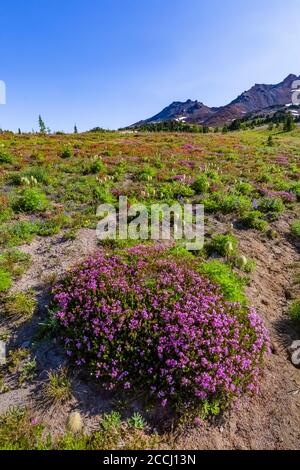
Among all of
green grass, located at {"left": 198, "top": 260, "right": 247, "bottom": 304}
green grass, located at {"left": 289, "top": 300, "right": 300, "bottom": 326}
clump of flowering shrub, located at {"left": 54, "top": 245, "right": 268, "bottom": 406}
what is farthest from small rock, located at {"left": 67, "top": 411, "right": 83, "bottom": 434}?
green grass, located at {"left": 289, "top": 300, "right": 300, "bottom": 326}

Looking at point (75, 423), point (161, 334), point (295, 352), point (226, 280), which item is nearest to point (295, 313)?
point (295, 352)

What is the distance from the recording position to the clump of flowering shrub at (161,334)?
560 centimetres

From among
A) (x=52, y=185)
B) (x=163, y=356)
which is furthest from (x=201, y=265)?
(x=52, y=185)

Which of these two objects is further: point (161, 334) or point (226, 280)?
point (226, 280)

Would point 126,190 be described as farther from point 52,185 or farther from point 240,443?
point 240,443

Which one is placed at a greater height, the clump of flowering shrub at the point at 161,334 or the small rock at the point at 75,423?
the clump of flowering shrub at the point at 161,334

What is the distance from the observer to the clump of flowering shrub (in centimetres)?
560

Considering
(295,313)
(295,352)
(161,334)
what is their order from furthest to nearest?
(295,313) < (295,352) < (161,334)

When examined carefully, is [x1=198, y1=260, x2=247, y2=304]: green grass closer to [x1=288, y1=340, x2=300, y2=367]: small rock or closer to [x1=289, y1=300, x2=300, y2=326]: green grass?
[x1=289, y1=300, x2=300, y2=326]: green grass

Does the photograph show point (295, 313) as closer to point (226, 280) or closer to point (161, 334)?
point (226, 280)

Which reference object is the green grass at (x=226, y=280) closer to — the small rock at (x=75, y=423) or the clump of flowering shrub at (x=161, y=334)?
the clump of flowering shrub at (x=161, y=334)

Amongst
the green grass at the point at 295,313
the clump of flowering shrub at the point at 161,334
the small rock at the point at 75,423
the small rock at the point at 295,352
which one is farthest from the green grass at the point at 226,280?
the small rock at the point at 75,423

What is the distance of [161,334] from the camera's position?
6.06m

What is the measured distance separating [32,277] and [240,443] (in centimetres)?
627
